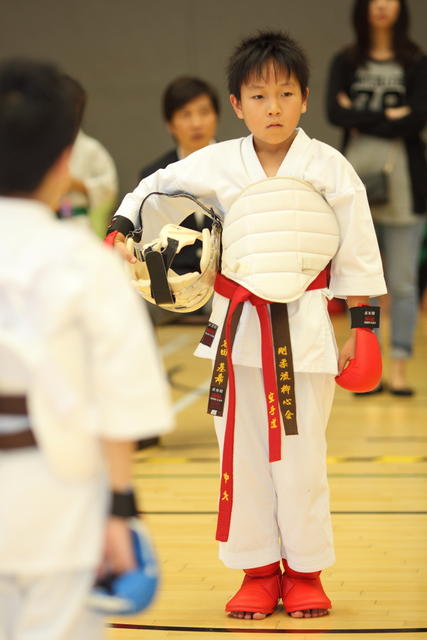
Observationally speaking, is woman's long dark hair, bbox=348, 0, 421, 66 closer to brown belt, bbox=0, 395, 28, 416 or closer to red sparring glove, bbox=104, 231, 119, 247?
red sparring glove, bbox=104, 231, 119, 247

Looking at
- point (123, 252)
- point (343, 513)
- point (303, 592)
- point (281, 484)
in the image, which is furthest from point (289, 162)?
point (343, 513)

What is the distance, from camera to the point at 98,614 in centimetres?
183

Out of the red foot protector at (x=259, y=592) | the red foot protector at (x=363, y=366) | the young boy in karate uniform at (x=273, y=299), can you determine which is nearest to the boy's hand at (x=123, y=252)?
the young boy in karate uniform at (x=273, y=299)

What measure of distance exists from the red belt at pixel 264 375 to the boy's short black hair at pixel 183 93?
91.4 inches

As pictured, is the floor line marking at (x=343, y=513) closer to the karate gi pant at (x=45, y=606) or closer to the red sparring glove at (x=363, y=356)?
the red sparring glove at (x=363, y=356)

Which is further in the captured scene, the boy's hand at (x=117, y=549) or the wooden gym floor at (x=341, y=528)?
the wooden gym floor at (x=341, y=528)

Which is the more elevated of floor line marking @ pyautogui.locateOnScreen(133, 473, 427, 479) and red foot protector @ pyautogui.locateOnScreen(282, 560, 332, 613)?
red foot protector @ pyautogui.locateOnScreen(282, 560, 332, 613)

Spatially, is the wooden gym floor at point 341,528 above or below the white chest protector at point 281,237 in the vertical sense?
below

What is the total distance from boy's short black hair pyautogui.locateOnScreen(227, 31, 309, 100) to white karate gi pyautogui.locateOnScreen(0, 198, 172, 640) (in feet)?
4.23

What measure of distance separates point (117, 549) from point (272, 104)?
152cm

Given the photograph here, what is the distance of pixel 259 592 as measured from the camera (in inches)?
119

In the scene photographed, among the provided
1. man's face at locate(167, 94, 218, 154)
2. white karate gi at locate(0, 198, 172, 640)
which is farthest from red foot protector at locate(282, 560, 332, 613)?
man's face at locate(167, 94, 218, 154)

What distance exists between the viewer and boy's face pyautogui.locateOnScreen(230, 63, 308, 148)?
2.90m

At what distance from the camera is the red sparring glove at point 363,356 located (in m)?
2.93
